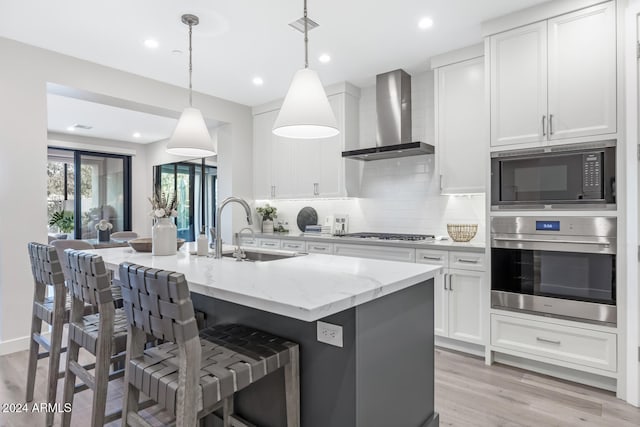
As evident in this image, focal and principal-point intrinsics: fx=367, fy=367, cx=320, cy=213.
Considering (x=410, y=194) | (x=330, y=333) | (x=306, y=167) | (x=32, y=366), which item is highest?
(x=306, y=167)

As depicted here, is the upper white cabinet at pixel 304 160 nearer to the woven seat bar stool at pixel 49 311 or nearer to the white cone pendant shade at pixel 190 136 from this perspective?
the white cone pendant shade at pixel 190 136

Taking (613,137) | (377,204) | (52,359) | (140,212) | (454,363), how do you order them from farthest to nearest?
(140,212) → (377,204) → (454,363) → (613,137) → (52,359)

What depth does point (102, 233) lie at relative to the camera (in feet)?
15.3

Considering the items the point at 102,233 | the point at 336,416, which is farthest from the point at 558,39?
the point at 102,233

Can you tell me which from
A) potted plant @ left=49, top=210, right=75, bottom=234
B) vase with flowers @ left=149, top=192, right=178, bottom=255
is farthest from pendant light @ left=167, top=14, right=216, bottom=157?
potted plant @ left=49, top=210, right=75, bottom=234

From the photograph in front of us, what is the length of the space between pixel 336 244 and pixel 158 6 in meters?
2.60

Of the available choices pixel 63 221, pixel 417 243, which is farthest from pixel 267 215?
pixel 63 221

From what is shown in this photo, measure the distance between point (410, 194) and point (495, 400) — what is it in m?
2.26

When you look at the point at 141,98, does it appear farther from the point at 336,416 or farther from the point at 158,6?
the point at 336,416

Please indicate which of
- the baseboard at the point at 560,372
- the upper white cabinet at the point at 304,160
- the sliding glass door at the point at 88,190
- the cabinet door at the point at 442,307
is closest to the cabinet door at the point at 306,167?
the upper white cabinet at the point at 304,160

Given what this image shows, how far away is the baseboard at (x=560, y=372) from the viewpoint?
8.34ft

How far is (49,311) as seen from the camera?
2.22 meters

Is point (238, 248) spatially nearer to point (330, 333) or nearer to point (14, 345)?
point (330, 333)

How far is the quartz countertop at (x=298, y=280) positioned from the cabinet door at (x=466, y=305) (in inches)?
55.7
